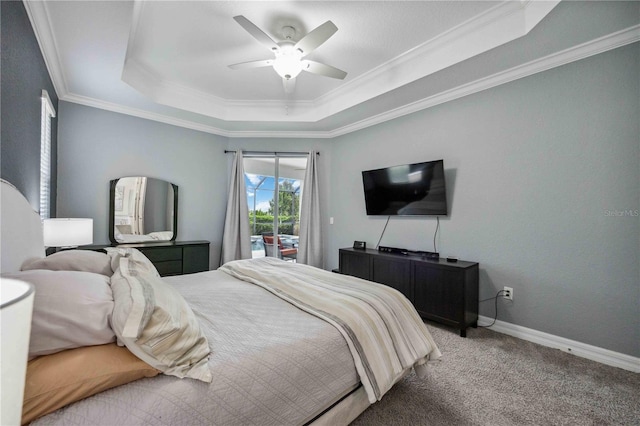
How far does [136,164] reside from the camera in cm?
389

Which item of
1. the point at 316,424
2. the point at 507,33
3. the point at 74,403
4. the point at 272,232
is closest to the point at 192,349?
the point at 74,403

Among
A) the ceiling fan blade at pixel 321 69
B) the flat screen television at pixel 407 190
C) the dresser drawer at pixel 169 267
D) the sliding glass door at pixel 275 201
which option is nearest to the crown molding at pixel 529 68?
the flat screen television at pixel 407 190

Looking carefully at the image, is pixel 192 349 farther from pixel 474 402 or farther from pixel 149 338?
pixel 474 402

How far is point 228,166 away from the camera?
4812 mm

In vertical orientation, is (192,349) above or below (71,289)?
below

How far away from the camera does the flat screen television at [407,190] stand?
10.6 ft

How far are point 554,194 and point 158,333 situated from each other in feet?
10.5

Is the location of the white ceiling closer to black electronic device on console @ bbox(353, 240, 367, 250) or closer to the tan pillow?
black electronic device on console @ bbox(353, 240, 367, 250)

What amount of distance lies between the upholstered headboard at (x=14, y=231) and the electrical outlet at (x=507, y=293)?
11.9ft

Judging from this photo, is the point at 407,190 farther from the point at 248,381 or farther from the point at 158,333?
the point at 158,333

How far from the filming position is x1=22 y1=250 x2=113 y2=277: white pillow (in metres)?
1.35

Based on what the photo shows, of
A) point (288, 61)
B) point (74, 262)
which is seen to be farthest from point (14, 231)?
point (288, 61)

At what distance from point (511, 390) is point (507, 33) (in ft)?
9.08

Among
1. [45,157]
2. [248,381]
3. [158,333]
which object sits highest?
[45,157]
